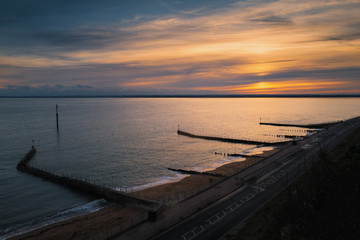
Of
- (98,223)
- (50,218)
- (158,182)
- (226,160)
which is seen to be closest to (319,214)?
(98,223)

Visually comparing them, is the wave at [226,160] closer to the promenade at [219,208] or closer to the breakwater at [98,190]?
the promenade at [219,208]

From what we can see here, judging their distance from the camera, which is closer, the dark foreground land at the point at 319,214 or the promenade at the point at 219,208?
the dark foreground land at the point at 319,214

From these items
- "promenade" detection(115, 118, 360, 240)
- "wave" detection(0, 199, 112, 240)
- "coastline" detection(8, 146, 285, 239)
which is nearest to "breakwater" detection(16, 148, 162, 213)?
"coastline" detection(8, 146, 285, 239)

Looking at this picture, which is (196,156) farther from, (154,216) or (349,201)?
(349,201)

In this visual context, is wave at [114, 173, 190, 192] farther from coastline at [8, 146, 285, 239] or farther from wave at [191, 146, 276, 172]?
coastline at [8, 146, 285, 239]

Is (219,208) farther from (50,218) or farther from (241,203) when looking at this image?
(50,218)

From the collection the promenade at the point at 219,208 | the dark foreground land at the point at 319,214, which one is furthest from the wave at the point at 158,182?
the dark foreground land at the point at 319,214
